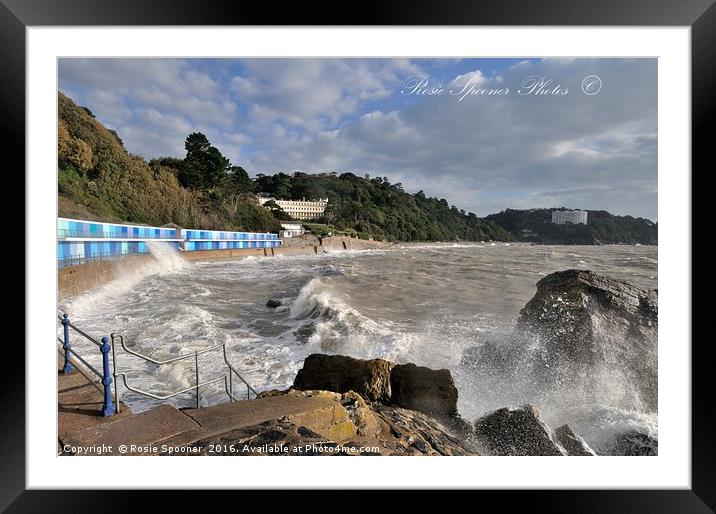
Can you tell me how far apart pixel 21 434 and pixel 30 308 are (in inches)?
27.2

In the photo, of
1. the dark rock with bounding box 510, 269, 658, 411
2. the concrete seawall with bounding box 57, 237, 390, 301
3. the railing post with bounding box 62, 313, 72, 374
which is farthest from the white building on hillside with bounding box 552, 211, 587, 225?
the railing post with bounding box 62, 313, 72, 374

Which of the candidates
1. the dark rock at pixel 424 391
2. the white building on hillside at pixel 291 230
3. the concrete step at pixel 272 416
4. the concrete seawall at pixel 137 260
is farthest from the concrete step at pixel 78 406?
the white building on hillside at pixel 291 230

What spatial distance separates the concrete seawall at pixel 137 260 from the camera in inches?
93.8

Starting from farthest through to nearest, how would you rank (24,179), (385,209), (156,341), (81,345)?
(385,209)
(156,341)
(81,345)
(24,179)

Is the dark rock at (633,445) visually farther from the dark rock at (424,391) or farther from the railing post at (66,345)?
the railing post at (66,345)

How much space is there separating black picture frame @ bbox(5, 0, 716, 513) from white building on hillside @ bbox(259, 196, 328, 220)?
6.10ft

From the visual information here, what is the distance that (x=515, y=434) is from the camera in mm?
2252

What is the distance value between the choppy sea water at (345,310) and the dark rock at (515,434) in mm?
309

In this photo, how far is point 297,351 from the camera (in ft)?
11.2

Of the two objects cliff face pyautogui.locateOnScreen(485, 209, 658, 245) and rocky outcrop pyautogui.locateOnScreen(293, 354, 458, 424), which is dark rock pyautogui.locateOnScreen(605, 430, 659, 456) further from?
cliff face pyautogui.locateOnScreen(485, 209, 658, 245)

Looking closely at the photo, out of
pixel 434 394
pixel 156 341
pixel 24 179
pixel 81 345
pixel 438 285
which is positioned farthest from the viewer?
pixel 438 285
